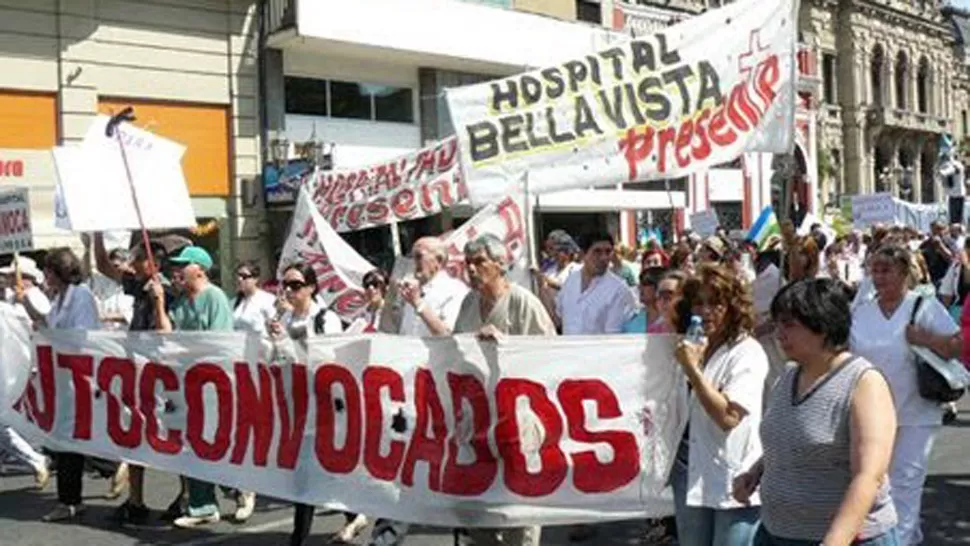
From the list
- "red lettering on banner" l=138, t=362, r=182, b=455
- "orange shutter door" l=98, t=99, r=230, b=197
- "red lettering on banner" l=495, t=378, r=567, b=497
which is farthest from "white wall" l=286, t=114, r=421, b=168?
"red lettering on banner" l=495, t=378, r=567, b=497

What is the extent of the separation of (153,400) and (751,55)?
4.18 meters

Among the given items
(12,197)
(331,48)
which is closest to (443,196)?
(12,197)

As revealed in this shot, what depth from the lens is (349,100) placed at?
2177cm

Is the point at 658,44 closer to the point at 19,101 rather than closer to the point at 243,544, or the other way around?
the point at 243,544

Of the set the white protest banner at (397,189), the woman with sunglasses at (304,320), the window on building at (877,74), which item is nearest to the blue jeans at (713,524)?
the woman with sunglasses at (304,320)

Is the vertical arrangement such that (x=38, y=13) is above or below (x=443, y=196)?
above

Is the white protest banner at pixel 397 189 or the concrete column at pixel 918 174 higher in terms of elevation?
the concrete column at pixel 918 174

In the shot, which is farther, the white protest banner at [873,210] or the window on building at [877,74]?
the window on building at [877,74]

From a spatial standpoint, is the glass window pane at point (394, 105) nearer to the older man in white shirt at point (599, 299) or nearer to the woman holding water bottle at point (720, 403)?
the older man in white shirt at point (599, 299)

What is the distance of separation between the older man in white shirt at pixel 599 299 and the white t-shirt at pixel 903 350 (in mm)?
2243

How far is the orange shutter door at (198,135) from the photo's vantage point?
18578mm

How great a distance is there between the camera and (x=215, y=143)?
766 inches

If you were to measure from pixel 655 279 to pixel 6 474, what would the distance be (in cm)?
562

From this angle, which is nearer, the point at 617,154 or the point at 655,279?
the point at 655,279
